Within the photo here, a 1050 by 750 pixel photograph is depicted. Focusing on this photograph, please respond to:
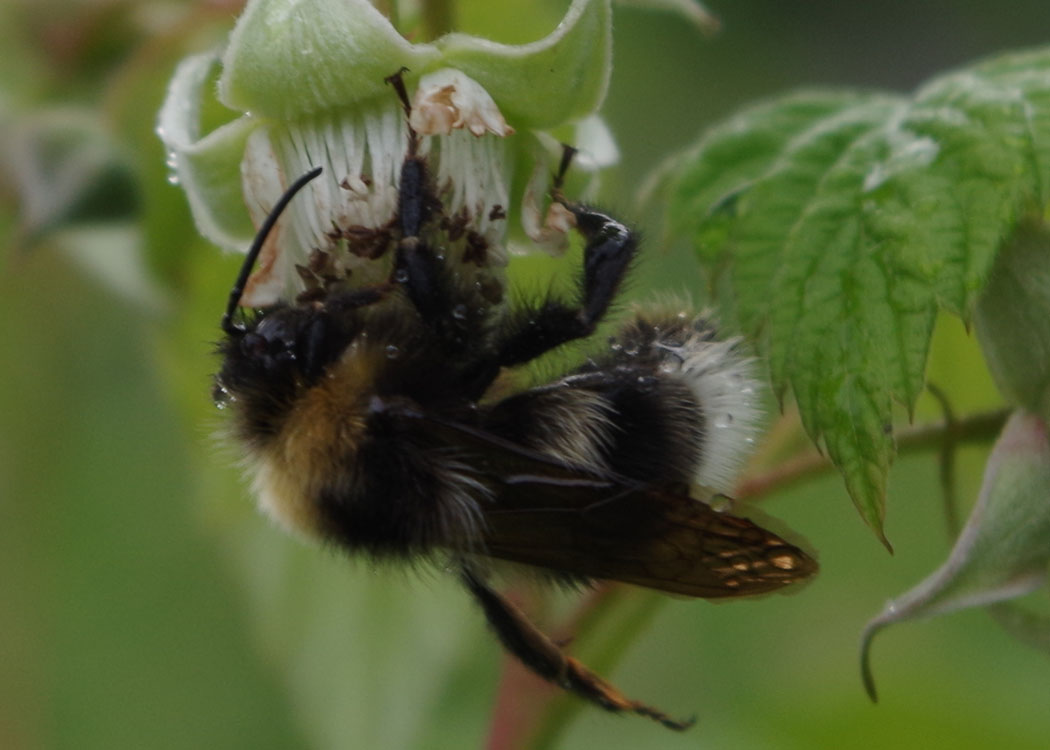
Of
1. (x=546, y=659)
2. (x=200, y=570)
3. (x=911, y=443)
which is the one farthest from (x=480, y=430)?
(x=200, y=570)

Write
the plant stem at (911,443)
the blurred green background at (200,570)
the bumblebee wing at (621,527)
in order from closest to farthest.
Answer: the bumblebee wing at (621,527), the plant stem at (911,443), the blurred green background at (200,570)

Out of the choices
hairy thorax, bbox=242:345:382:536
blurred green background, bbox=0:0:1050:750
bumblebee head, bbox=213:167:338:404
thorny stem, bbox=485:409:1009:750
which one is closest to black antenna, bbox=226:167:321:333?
bumblebee head, bbox=213:167:338:404

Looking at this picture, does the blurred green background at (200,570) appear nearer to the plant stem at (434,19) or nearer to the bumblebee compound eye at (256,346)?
the bumblebee compound eye at (256,346)

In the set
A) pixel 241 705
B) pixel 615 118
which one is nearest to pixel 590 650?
pixel 241 705

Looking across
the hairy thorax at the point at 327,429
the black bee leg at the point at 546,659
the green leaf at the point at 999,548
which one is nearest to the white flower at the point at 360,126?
the hairy thorax at the point at 327,429

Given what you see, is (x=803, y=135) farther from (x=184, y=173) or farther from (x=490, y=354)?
(x=184, y=173)

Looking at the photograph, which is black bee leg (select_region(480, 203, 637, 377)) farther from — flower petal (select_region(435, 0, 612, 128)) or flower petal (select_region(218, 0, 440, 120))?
flower petal (select_region(218, 0, 440, 120))

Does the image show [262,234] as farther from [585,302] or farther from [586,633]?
[586,633]
